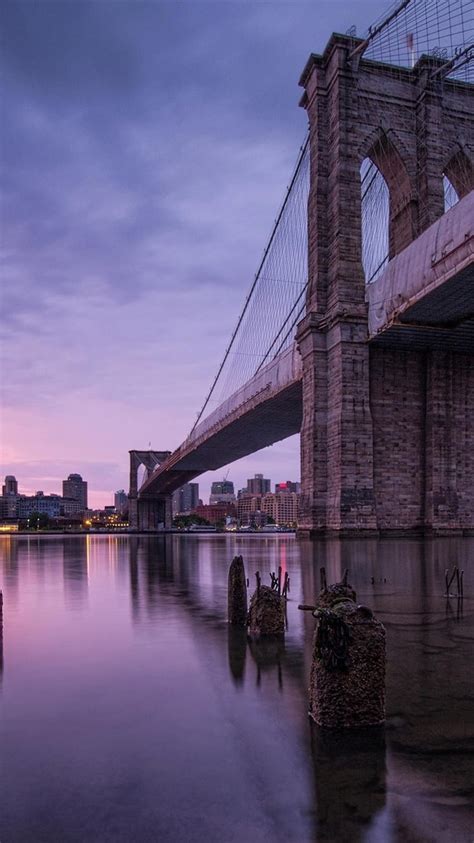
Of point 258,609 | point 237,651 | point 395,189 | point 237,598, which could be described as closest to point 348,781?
point 237,651

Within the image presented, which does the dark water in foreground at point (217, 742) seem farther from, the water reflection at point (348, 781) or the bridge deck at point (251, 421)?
the bridge deck at point (251, 421)

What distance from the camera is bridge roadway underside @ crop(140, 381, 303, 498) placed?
4921cm

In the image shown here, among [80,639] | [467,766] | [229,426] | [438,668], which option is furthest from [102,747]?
[229,426]

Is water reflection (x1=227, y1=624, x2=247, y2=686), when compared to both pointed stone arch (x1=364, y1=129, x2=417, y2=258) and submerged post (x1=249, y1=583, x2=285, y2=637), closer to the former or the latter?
submerged post (x1=249, y1=583, x2=285, y2=637)

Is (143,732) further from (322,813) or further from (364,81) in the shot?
(364,81)

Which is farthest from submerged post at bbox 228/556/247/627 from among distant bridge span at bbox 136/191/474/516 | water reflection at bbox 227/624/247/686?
distant bridge span at bbox 136/191/474/516

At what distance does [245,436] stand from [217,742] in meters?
61.6

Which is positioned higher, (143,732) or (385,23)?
(385,23)

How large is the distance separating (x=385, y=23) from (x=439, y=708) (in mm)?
35181

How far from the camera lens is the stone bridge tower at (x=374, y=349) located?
3412 centimetres

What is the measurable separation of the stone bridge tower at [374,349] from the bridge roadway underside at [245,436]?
21.6 feet

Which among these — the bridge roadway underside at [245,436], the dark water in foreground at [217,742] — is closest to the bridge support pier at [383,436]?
the bridge roadway underside at [245,436]

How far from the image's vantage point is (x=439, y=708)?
5.41 metres

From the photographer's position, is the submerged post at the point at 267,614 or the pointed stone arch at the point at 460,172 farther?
the pointed stone arch at the point at 460,172
